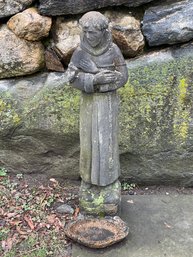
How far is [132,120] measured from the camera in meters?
4.76

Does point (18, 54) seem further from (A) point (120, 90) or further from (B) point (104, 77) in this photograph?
(B) point (104, 77)

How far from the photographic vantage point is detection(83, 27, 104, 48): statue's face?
137 inches

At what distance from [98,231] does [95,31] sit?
1824 mm

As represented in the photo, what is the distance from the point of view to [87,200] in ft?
13.8

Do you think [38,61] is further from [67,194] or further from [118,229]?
[118,229]

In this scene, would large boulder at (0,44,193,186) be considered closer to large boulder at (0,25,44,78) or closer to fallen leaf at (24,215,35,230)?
large boulder at (0,25,44,78)

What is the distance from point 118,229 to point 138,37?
1.92 m

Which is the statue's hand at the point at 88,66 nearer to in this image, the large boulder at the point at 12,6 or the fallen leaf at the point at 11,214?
the large boulder at the point at 12,6

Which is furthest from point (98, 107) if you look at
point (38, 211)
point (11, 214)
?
point (11, 214)

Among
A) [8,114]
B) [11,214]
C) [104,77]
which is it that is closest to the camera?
[104,77]

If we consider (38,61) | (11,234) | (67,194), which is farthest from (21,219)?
(38,61)

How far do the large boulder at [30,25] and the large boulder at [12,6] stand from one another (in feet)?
0.19

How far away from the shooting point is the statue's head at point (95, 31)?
11.4 feet

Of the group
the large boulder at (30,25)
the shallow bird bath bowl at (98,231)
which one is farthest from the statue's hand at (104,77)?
the shallow bird bath bowl at (98,231)
